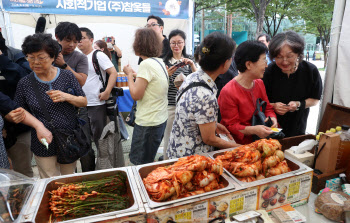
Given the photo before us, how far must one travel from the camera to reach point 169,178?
1169 millimetres

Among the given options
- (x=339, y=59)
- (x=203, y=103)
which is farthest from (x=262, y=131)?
(x=339, y=59)

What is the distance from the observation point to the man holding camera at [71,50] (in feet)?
8.36

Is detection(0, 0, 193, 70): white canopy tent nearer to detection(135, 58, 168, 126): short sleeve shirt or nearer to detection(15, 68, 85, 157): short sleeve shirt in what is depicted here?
detection(135, 58, 168, 126): short sleeve shirt

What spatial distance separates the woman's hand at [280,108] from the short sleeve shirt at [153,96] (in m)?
1.20

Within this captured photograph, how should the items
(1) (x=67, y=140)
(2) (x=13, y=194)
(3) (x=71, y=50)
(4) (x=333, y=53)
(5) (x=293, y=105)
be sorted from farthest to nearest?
1. (3) (x=71, y=50)
2. (4) (x=333, y=53)
3. (5) (x=293, y=105)
4. (1) (x=67, y=140)
5. (2) (x=13, y=194)

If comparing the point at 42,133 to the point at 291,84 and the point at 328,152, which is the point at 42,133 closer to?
the point at 328,152

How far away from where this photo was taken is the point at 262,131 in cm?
173

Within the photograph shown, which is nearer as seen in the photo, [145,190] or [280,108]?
[145,190]

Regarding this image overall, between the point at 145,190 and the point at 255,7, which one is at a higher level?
the point at 255,7

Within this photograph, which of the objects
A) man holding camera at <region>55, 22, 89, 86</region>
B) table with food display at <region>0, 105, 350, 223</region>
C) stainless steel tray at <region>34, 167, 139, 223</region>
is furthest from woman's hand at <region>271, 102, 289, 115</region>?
man holding camera at <region>55, 22, 89, 86</region>

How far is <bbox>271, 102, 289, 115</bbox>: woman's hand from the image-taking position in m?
2.10

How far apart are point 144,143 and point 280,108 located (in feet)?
4.89

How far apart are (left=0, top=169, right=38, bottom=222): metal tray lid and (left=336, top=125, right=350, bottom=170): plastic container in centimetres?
207

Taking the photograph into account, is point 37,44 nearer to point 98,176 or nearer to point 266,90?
point 98,176
